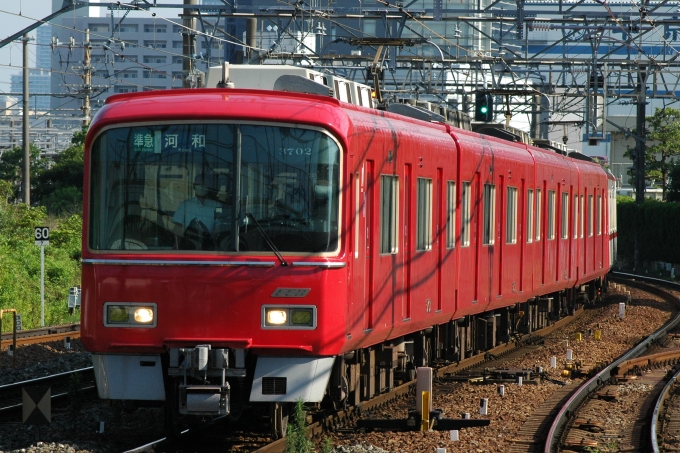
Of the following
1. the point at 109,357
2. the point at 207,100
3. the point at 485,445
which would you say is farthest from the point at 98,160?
the point at 485,445

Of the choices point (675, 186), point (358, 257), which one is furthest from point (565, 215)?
point (675, 186)

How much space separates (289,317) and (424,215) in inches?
127

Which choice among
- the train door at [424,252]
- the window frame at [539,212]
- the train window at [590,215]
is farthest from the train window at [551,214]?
the train door at [424,252]

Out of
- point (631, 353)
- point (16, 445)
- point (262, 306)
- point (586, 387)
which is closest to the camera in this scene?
point (262, 306)

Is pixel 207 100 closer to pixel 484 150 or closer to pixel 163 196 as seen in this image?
pixel 163 196

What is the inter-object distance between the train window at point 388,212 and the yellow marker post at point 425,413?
129 cm

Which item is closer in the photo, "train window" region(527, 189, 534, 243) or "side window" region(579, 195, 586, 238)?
"train window" region(527, 189, 534, 243)

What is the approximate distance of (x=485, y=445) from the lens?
9.52 m

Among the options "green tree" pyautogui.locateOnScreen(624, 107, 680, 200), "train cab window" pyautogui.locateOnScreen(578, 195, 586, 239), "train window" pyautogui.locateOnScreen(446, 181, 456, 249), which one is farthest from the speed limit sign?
"green tree" pyautogui.locateOnScreen(624, 107, 680, 200)

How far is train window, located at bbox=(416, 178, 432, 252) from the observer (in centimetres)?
1096

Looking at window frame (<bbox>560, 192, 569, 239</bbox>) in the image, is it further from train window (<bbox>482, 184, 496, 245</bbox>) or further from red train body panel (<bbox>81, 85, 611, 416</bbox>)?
red train body panel (<bbox>81, 85, 611, 416</bbox>)

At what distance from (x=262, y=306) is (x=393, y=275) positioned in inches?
85.6

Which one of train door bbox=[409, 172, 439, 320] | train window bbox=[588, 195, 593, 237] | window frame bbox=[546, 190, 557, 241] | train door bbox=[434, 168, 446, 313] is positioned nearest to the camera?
train door bbox=[409, 172, 439, 320]

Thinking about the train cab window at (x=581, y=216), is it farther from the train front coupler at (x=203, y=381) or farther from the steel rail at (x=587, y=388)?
the train front coupler at (x=203, y=381)
